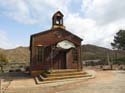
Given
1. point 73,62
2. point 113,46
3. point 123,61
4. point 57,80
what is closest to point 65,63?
point 73,62

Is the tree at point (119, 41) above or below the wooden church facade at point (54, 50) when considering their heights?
above

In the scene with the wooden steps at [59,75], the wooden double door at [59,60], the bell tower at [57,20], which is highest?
the bell tower at [57,20]

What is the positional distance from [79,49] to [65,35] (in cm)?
250

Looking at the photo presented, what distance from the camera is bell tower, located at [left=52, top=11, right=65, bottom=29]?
85.2 feet

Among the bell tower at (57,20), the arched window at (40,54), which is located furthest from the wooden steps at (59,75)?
the bell tower at (57,20)

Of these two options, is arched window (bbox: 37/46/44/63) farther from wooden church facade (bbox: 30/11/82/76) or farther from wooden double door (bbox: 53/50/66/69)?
wooden double door (bbox: 53/50/66/69)

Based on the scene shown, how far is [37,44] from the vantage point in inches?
931

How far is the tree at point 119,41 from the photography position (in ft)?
169

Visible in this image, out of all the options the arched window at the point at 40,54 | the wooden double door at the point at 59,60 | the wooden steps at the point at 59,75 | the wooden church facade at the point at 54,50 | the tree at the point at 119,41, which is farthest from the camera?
the tree at the point at 119,41

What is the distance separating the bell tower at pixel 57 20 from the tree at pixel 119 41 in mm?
29319

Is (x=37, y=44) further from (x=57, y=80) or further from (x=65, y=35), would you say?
(x=57, y=80)

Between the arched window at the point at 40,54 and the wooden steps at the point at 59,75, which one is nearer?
the wooden steps at the point at 59,75

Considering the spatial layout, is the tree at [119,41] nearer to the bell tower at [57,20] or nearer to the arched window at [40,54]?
the bell tower at [57,20]

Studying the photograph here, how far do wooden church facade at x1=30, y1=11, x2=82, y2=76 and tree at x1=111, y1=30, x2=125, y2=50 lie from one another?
96.0 feet
